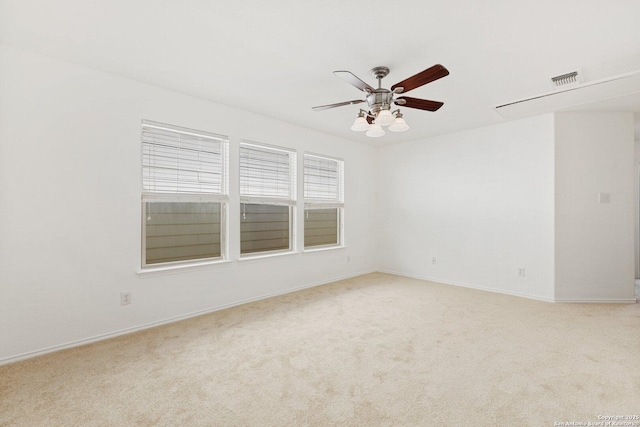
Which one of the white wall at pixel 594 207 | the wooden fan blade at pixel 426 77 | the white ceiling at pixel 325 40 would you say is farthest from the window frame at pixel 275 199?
the white wall at pixel 594 207

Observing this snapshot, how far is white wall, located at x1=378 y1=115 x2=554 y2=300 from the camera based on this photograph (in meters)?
4.23

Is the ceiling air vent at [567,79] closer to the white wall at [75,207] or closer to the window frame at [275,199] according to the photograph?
the window frame at [275,199]

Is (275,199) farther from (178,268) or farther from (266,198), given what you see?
(178,268)

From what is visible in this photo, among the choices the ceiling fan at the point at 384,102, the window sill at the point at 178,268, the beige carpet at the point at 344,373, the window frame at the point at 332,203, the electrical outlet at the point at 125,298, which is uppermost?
the ceiling fan at the point at 384,102

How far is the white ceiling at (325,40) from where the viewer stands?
1984 millimetres

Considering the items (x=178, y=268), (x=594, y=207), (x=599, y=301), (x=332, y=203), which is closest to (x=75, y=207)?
(x=178, y=268)

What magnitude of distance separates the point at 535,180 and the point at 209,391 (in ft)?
15.6

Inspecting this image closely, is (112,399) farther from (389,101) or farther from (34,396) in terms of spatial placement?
(389,101)

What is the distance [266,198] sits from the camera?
14.0ft

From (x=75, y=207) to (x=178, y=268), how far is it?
1.13m

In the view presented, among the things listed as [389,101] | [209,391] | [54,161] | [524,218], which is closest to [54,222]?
[54,161]

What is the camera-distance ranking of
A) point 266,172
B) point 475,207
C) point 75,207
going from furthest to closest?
1. point 475,207
2. point 266,172
3. point 75,207

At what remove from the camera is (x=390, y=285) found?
4.92 meters

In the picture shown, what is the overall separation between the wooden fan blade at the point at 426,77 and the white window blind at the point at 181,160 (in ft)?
7.91
